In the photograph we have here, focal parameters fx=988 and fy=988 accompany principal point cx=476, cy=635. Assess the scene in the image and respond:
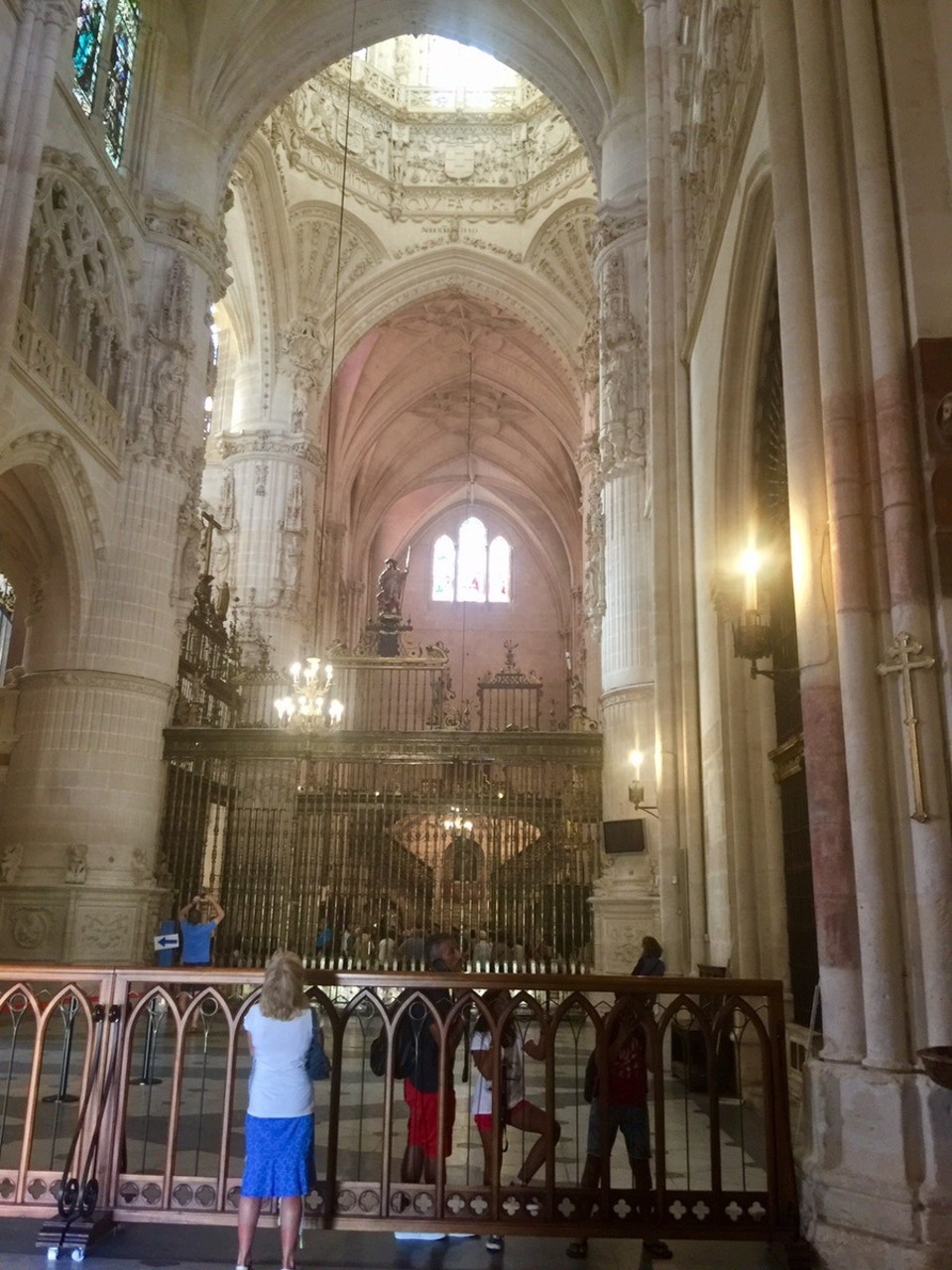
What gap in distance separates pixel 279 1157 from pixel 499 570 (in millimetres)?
38400

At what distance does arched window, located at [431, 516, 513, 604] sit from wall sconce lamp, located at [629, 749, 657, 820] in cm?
2696

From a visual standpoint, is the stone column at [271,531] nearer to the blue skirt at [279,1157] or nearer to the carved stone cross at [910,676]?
the blue skirt at [279,1157]

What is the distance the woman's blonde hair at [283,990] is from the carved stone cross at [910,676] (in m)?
2.87

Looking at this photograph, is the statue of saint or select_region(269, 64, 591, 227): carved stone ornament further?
the statue of saint

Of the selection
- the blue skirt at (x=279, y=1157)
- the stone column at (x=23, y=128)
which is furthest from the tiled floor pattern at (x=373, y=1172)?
the stone column at (x=23, y=128)

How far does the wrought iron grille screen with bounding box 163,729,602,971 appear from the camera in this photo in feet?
50.6

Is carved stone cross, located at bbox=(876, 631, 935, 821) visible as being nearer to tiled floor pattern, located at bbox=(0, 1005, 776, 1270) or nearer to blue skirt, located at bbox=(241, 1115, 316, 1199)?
tiled floor pattern, located at bbox=(0, 1005, 776, 1270)

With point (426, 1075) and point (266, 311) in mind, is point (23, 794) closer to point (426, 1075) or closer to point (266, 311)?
point (426, 1075)

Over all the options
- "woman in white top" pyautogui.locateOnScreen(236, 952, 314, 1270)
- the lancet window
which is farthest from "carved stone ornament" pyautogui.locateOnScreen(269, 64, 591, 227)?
"woman in white top" pyautogui.locateOnScreen(236, 952, 314, 1270)

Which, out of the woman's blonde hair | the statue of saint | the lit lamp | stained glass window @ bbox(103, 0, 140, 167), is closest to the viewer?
the woman's blonde hair

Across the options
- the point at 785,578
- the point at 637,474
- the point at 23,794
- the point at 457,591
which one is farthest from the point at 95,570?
the point at 457,591

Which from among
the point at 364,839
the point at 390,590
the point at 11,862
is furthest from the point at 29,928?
the point at 390,590

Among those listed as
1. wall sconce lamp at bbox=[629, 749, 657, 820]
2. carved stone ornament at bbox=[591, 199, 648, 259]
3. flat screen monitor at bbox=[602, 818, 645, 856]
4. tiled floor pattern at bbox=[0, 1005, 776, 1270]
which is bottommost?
tiled floor pattern at bbox=[0, 1005, 776, 1270]

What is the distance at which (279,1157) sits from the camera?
13.4ft
